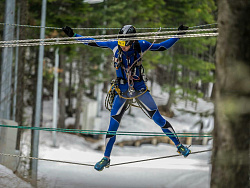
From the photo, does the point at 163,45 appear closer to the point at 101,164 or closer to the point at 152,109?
the point at 152,109

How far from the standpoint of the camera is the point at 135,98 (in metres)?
6.05

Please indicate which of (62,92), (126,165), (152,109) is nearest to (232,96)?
(152,109)

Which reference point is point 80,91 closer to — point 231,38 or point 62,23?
point 62,23

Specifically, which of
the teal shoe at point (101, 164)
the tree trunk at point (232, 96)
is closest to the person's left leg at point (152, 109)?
the teal shoe at point (101, 164)

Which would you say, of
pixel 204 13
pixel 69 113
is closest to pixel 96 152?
pixel 69 113

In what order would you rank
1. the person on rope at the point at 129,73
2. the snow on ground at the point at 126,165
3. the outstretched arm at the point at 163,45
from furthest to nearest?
the snow on ground at the point at 126,165, the person on rope at the point at 129,73, the outstretched arm at the point at 163,45

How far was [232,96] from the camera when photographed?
388 centimetres

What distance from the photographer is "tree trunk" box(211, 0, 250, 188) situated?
390 cm

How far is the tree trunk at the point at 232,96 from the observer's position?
153 inches

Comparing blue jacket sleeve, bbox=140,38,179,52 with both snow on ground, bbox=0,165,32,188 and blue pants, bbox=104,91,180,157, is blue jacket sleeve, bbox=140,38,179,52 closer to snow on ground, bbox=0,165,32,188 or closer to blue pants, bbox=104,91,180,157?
blue pants, bbox=104,91,180,157

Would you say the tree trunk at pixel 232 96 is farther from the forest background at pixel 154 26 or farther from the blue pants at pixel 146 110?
the forest background at pixel 154 26

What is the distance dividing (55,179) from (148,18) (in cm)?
883

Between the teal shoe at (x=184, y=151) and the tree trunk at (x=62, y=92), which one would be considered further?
the tree trunk at (x=62, y=92)

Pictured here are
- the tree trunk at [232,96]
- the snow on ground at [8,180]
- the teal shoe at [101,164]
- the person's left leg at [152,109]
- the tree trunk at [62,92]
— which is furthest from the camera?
the tree trunk at [62,92]
